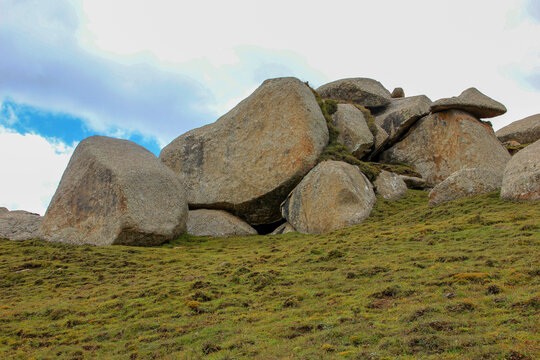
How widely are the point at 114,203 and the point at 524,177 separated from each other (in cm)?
2031

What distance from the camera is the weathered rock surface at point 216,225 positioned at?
27.9m

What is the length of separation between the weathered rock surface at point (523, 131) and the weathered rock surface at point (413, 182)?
19.5 metres

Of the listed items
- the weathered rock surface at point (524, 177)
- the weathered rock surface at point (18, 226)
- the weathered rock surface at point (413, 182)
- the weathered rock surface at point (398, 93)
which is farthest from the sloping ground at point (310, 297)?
the weathered rock surface at point (398, 93)

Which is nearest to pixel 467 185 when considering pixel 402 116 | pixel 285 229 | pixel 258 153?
pixel 285 229

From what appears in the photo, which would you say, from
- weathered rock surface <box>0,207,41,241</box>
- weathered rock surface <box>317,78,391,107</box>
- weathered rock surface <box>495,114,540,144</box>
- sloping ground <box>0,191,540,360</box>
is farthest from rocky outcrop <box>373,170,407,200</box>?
weathered rock surface <box>495,114,540,144</box>

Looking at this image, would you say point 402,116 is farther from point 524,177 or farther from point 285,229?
point 524,177

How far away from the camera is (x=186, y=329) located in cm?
1041

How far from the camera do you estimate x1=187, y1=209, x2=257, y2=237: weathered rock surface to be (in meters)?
27.9

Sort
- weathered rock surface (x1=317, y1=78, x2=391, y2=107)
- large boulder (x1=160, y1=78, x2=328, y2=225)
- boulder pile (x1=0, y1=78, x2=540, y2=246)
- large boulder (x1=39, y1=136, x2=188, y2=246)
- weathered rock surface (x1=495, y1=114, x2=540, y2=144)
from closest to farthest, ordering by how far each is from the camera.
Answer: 1. large boulder (x1=39, y1=136, x2=188, y2=246)
2. boulder pile (x1=0, y1=78, x2=540, y2=246)
3. large boulder (x1=160, y1=78, x2=328, y2=225)
4. weathered rock surface (x1=317, y1=78, x2=391, y2=107)
5. weathered rock surface (x1=495, y1=114, x2=540, y2=144)

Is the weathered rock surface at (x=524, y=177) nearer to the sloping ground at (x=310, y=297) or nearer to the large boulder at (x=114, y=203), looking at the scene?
the sloping ground at (x=310, y=297)

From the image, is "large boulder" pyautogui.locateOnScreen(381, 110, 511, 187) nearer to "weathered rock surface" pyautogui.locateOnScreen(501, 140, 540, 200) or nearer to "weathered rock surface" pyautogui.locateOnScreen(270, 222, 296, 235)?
"weathered rock surface" pyautogui.locateOnScreen(501, 140, 540, 200)

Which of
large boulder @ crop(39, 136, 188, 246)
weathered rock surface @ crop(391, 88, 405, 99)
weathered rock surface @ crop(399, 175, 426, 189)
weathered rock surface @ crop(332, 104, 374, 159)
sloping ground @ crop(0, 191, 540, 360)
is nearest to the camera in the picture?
sloping ground @ crop(0, 191, 540, 360)

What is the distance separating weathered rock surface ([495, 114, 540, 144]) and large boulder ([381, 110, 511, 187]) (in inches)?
564

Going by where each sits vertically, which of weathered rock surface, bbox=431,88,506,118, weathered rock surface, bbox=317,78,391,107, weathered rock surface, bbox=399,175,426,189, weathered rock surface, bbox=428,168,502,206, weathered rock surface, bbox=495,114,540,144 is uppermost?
weathered rock surface, bbox=317,78,391,107
